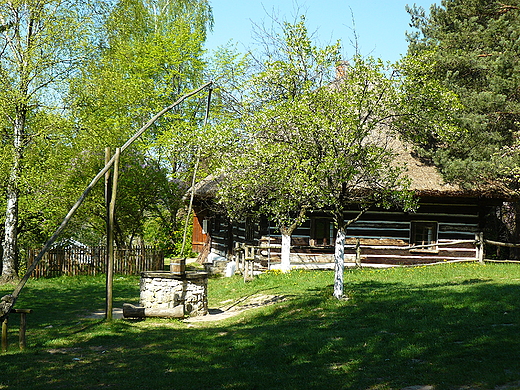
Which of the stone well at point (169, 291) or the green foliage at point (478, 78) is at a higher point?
the green foliage at point (478, 78)

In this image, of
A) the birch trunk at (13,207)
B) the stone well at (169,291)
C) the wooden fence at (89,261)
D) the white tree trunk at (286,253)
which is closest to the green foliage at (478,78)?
the white tree trunk at (286,253)

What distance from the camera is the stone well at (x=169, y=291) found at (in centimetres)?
1273

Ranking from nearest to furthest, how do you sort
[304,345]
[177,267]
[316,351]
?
1. [316,351]
2. [304,345]
3. [177,267]

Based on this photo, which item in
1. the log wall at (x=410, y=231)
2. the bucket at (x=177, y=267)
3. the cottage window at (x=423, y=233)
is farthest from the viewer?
the cottage window at (x=423, y=233)

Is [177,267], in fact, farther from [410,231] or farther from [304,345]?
[410,231]

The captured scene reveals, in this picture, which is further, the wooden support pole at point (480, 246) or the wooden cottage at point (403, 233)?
the wooden cottage at point (403, 233)

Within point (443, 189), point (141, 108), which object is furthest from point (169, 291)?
point (141, 108)

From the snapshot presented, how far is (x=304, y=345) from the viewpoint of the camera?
8758mm

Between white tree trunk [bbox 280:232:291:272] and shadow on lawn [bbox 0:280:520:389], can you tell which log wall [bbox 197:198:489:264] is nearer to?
white tree trunk [bbox 280:232:291:272]

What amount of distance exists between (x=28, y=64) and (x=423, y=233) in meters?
15.3

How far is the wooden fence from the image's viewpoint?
68.2ft

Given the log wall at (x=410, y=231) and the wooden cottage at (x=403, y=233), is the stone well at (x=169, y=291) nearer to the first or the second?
the wooden cottage at (x=403, y=233)

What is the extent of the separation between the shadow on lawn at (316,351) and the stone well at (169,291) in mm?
787

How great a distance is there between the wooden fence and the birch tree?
1890 mm
